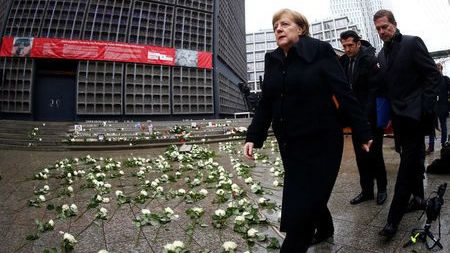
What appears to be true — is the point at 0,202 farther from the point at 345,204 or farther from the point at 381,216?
the point at 381,216

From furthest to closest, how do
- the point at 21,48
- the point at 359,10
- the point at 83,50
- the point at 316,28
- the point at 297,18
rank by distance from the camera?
1. the point at 359,10
2. the point at 316,28
3. the point at 83,50
4. the point at 21,48
5. the point at 297,18

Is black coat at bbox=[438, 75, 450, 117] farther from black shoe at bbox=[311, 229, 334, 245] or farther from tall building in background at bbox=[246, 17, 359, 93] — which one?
tall building in background at bbox=[246, 17, 359, 93]

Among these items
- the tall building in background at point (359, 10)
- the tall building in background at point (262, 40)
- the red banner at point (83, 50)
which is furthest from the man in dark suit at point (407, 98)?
the tall building in background at point (359, 10)

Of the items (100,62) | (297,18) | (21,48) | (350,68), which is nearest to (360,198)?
(350,68)

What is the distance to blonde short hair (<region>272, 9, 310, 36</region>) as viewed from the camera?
6.36ft

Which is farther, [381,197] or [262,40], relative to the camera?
[262,40]

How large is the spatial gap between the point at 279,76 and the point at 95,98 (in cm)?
1754

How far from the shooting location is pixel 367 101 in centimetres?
333

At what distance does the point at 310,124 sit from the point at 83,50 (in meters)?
18.5

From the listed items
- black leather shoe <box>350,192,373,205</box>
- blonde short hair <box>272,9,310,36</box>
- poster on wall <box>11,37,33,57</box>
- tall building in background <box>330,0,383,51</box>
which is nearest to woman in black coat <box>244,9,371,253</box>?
blonde short hair <box>272,9,310,36</box>

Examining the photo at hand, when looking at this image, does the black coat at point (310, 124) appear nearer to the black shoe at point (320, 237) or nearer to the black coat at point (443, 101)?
the black shoe at point (320, 237)

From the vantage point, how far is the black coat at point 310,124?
1761 millimetres

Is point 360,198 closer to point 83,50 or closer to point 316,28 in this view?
point 83,50

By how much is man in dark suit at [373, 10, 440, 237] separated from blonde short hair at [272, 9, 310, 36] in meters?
1.11
